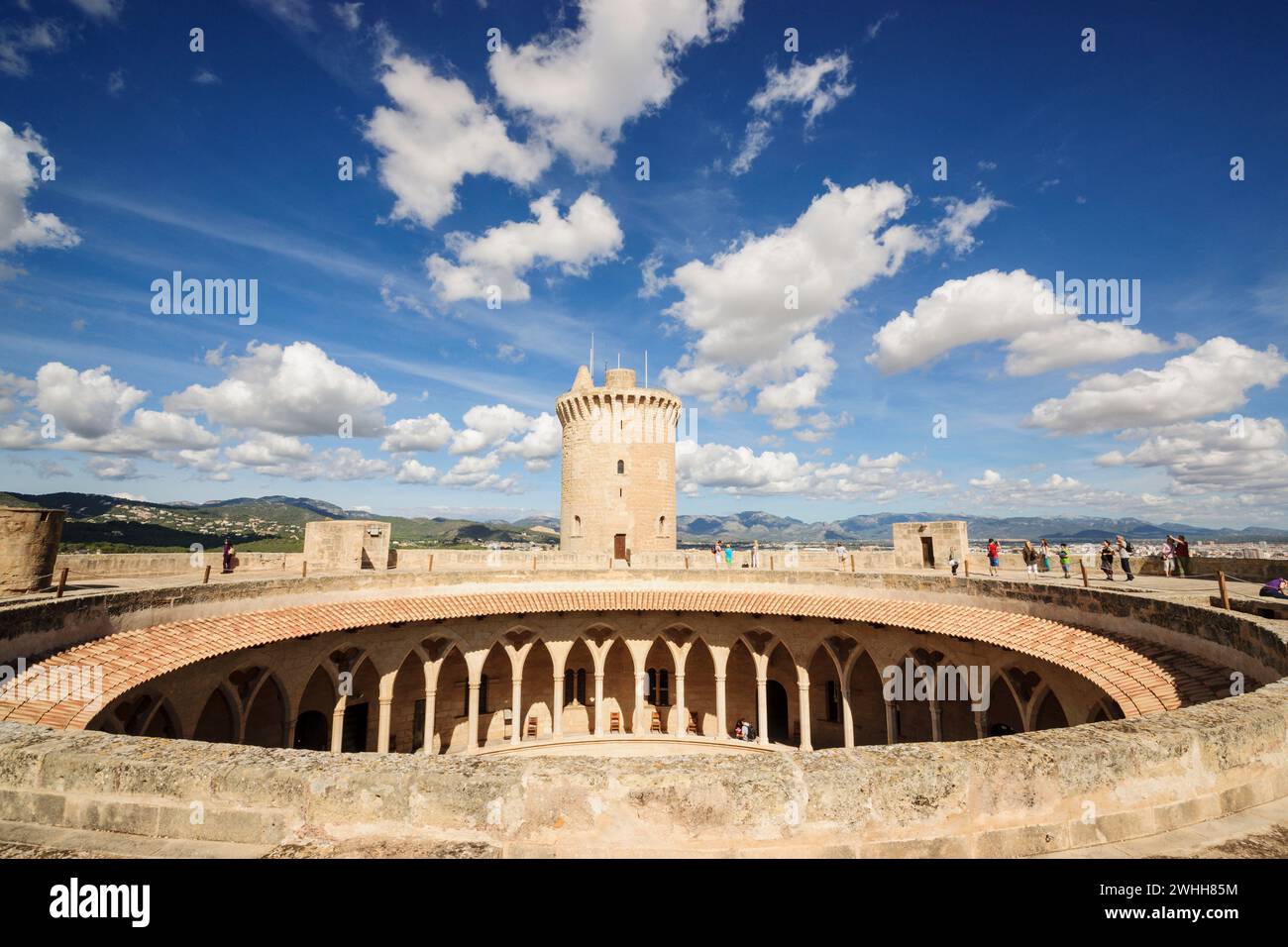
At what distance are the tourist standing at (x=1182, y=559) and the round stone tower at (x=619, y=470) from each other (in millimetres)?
25729

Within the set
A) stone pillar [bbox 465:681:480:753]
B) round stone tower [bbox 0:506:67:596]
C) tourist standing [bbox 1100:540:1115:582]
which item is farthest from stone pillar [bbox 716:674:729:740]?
round stone tower [bbox 0:506:67:596]

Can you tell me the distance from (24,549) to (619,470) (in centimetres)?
2879

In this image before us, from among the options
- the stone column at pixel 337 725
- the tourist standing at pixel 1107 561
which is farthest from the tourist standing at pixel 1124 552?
the stone column at pixel 337 725

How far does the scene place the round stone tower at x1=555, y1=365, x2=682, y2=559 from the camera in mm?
38750

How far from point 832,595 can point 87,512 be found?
136456 mm

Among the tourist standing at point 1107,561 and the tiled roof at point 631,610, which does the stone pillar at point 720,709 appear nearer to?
the tiled roof at point 631,610

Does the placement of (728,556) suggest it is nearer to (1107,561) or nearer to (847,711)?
(847,711)

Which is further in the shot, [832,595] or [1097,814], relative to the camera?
[832,595]

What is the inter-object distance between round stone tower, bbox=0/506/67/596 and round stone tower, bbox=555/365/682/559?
26.8 metres

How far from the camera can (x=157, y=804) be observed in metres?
4.16

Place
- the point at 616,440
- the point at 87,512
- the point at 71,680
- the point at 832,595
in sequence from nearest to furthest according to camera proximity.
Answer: the point at 71,680 → the point at 832,595 → the point at 616,440 → the point at 87,512

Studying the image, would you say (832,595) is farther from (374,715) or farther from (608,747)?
(374,715)

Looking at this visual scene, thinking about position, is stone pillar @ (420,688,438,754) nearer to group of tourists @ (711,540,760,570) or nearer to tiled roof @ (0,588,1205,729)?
tiled roof @ (0,588,1205,729)
